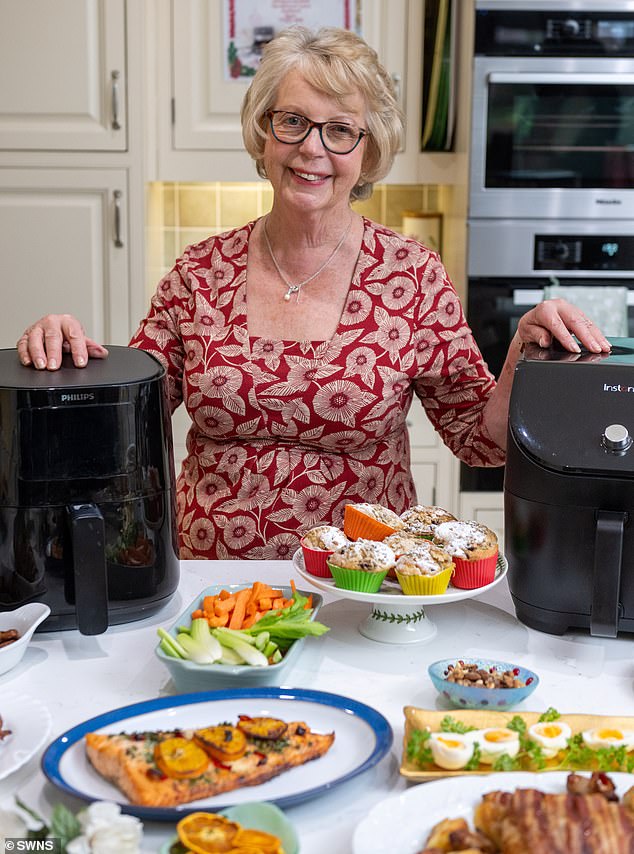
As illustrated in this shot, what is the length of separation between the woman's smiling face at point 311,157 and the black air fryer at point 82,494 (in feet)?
1.81

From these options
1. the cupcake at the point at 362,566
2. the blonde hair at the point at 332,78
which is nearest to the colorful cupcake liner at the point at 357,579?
the cupcake at the point at 362,566

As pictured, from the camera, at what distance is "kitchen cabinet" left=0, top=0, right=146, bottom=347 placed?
2.65 m

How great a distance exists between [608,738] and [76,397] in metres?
0.64

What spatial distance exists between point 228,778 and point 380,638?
378 millimetres

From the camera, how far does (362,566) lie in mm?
1066

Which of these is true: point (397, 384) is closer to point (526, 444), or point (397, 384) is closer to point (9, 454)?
point (526, 444)

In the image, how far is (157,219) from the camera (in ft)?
9.84

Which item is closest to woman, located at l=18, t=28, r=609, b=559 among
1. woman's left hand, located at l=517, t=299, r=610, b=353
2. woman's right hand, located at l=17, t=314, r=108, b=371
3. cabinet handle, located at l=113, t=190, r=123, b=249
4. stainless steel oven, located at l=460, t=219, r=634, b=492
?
woman's left hand, located at l=517, t=299, r=610, b=353

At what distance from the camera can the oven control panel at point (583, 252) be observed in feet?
8.61

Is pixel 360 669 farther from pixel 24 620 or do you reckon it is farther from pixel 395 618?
pixel 24 620

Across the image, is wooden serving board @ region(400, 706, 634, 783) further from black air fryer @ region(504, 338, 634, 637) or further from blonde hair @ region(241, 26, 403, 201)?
blonde hair @ region(241, 26, 403, 201)

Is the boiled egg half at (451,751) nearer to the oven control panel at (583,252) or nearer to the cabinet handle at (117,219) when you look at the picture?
the oven control panel at (583,252)

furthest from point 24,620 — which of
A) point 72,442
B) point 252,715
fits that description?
point 252,715

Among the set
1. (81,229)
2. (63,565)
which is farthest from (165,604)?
(81,229)
